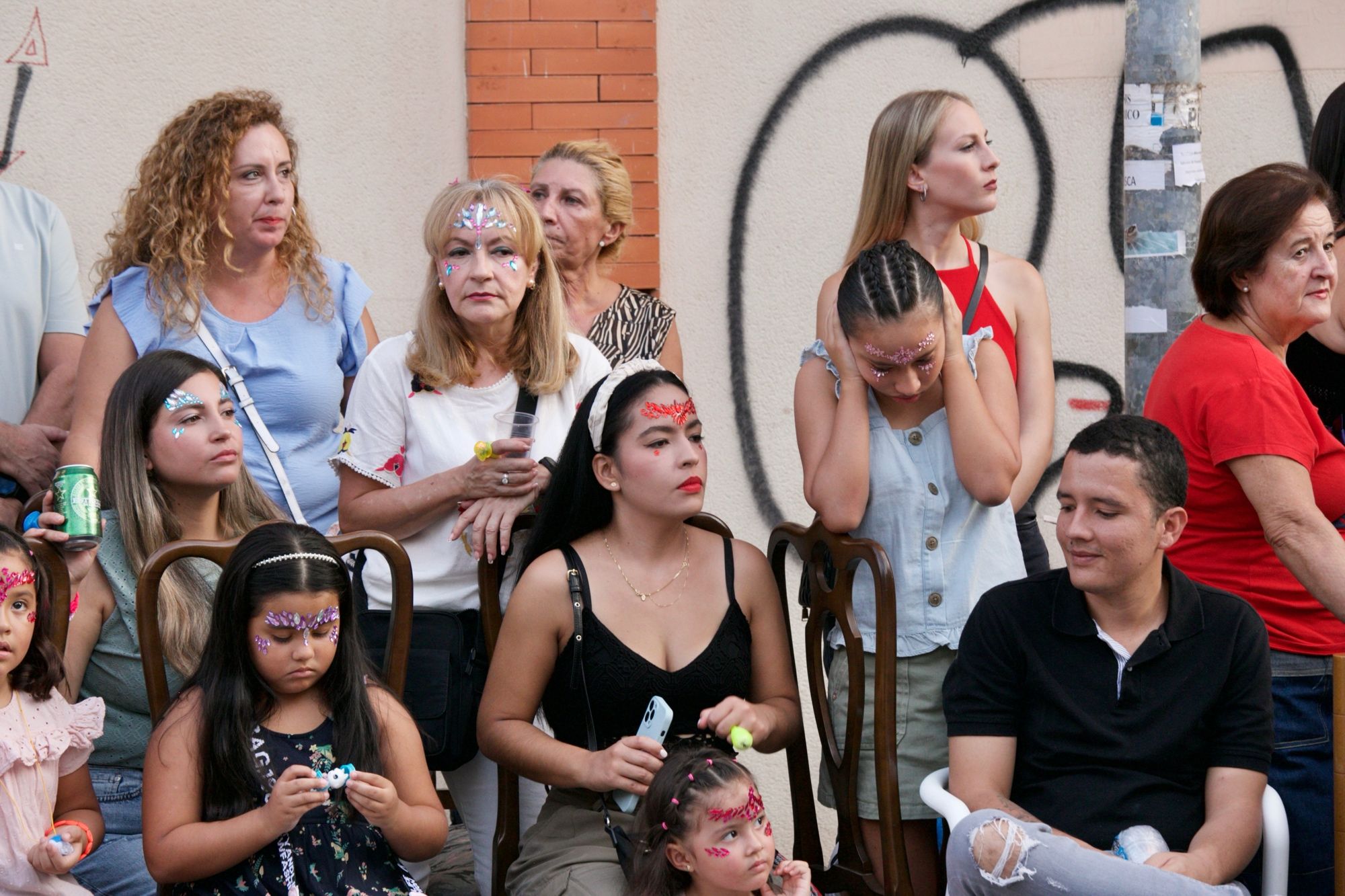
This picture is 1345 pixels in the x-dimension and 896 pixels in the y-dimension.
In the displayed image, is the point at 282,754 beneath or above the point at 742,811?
above

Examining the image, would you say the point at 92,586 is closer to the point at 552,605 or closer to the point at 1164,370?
the point at 552,605

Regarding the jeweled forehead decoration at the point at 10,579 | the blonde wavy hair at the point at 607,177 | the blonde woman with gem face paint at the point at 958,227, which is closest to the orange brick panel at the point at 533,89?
the blonde wavy hair at the point at 607,177

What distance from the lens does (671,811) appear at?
264cm

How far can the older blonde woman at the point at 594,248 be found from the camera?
13.2 ft

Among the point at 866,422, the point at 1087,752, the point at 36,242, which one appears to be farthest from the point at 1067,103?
the point at 36,242

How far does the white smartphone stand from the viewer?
280 cm

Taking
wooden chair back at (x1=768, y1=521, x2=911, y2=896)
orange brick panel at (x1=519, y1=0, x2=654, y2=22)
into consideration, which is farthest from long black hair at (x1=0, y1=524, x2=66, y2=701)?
orange brick panel at (x1=519, y1=0, x2=654, y2=22)

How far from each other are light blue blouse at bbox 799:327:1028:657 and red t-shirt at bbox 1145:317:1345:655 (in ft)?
1.36

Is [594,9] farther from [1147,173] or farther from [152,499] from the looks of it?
[152,499]

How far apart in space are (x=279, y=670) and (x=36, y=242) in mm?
1857

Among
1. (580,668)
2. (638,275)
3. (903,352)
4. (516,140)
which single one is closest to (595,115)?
(516,140)

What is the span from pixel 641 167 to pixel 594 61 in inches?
15.4

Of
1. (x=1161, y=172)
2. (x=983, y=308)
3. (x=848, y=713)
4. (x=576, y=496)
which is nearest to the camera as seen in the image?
(x=848, y=713)

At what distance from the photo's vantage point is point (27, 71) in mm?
4824
